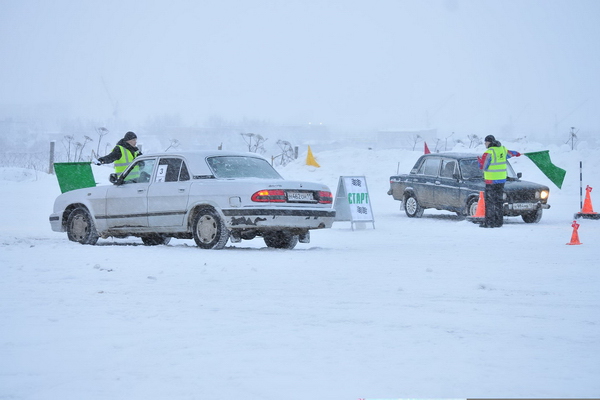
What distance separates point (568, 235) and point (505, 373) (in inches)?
490

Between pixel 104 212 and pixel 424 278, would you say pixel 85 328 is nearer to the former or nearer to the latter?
pixel 424 278

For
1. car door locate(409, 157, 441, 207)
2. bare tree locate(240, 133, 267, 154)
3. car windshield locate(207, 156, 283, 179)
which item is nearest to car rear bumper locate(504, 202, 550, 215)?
car door locate(409, 157, 441, 207)

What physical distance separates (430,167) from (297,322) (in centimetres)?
1605

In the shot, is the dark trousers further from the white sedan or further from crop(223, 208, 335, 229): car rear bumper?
crop(223, 208, 335, 229): car rear bumper

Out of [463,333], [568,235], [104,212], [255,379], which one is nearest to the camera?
[255,379]

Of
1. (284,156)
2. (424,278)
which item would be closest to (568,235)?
(424,278)

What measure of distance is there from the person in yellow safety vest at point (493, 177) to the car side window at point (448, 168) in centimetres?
281

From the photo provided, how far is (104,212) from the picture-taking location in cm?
1423

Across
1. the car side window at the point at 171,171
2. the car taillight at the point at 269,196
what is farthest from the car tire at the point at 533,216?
the car side window at the point at 171,171

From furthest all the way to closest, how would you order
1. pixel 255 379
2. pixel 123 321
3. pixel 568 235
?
pixel 568 235 < pixel 123 321 < pixel 255 379

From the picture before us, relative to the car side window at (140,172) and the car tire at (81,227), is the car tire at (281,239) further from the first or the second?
the car tire at (81,227)

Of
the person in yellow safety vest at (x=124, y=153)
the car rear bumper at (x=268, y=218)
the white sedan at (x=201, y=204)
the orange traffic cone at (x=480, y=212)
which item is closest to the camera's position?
the car rear bumper at (x=268, y=218)

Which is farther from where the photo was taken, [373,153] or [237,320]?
[373,153]

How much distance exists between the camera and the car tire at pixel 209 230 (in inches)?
506
